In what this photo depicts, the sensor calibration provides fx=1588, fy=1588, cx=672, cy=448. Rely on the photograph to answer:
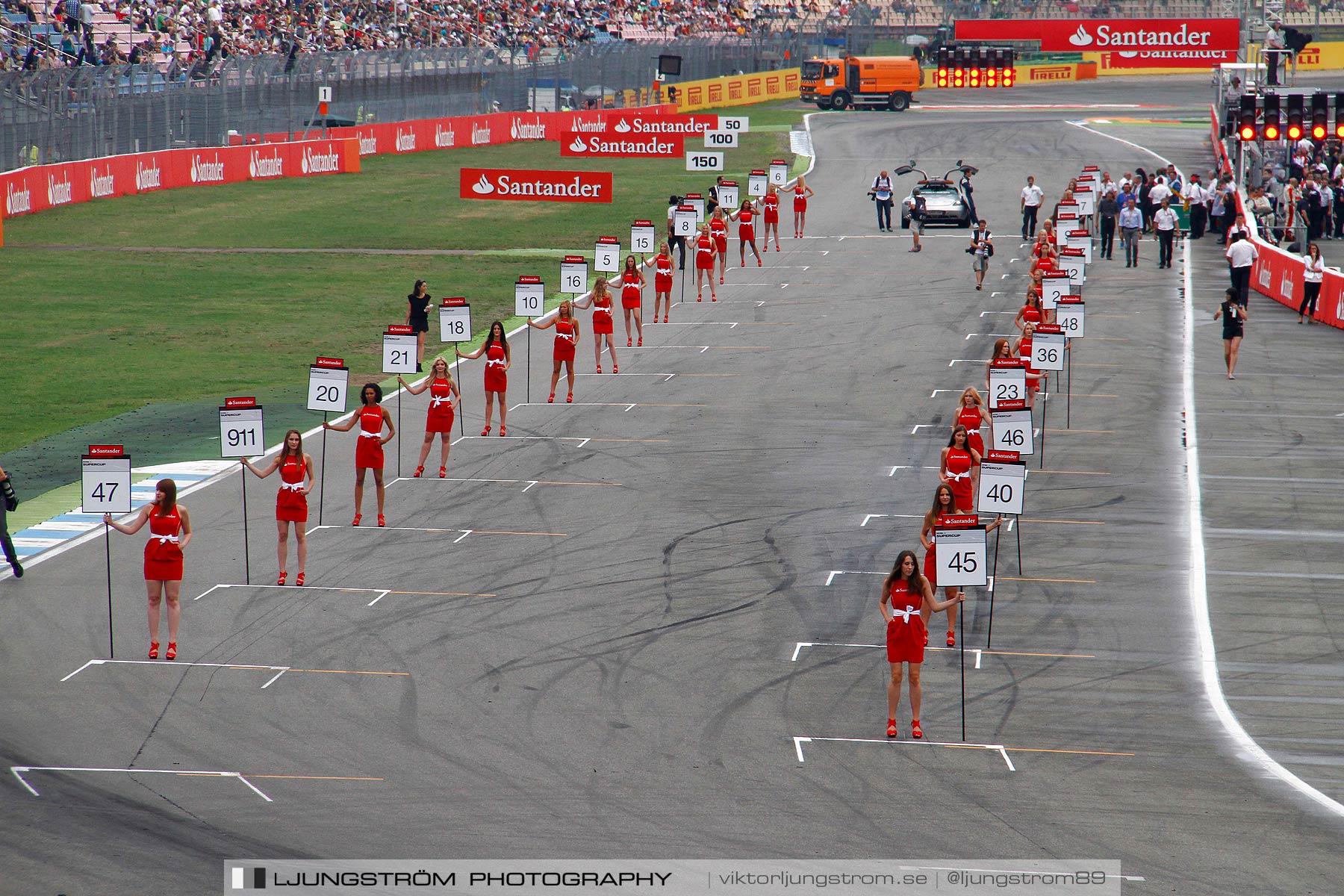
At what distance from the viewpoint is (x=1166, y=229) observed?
1531 inches

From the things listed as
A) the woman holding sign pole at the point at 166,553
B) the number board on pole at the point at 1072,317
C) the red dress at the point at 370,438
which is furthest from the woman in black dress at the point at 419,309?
the woman holding sign pole at the point at 166,553

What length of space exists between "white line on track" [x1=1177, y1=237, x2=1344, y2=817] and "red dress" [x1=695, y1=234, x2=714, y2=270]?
36.8 ft

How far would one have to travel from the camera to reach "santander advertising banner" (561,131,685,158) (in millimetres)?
47562

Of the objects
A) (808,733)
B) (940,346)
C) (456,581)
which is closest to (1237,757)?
(808,733)

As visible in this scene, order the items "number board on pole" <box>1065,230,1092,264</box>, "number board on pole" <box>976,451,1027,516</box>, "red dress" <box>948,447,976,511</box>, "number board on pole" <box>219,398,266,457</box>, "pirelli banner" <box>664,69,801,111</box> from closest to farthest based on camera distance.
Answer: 1. "number board on pole" <box>976,451,1027,516</box>
2. "number board on pole" <box>219,398,266,457</box>
3. "red dress" <box>948,447,976,511</box>
4. "number board on pole" <box>1065,230,1092,264</box>
5. "pirelli banner" <box>664,69,801,111</box>

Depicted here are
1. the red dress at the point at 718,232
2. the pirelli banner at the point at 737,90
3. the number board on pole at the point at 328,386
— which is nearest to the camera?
the number board on pole at the point at 328,386

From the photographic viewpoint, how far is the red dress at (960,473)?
56.6 feet

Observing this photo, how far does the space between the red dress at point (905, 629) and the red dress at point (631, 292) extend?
53.3 ft

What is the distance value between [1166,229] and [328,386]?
85.6 ft

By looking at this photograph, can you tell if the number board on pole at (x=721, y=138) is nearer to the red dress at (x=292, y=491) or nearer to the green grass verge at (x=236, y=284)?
the green grass verge at (x=236, y=284)

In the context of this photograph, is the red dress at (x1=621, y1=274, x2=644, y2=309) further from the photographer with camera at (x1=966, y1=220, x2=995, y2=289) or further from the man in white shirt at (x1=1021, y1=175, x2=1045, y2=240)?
the man in white shirt at (x1=1021, y1=175, x2=1045, y2=240)

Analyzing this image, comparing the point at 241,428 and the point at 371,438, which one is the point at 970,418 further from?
the point at 241,428

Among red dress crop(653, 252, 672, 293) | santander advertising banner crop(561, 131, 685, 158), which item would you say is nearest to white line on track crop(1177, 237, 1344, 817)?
red dress crop(653, 252, 672, 293)

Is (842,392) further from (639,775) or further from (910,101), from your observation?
(910,101)
